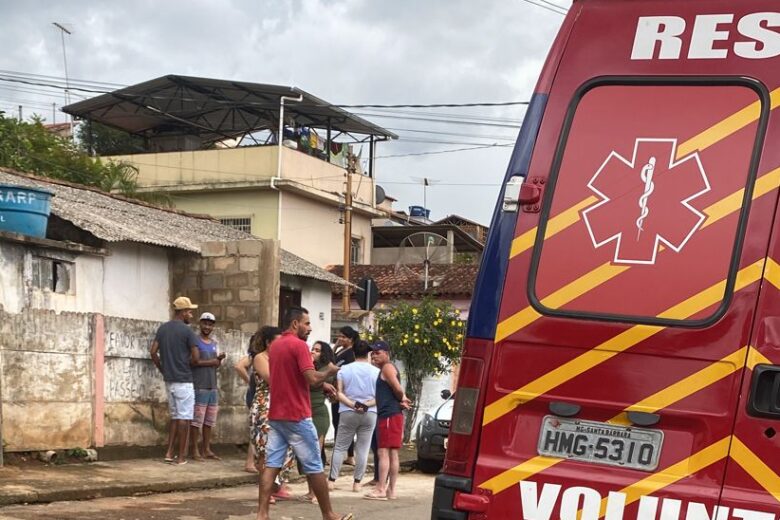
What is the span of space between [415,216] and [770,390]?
43.0 m

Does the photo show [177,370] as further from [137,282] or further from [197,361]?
[137,282]

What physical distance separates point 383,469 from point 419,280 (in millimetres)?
18641

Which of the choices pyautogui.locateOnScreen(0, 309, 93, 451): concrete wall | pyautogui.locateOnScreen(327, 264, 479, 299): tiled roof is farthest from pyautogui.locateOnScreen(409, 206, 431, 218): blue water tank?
pyautogui.locateOnScreen(0, 309, 93, 451): concrete wall

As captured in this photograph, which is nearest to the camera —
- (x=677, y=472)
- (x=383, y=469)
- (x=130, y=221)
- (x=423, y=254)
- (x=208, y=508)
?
(x=677, y=472)

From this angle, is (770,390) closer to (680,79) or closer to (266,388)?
(680,79)

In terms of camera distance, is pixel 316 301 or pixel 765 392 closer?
pixel 765 392

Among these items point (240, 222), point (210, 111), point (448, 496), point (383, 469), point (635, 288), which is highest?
point (210, 111)

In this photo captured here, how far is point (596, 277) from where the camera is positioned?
13.5 ft

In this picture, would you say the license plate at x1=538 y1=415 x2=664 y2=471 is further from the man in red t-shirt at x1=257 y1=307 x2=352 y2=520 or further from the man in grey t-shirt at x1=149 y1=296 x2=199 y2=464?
the man in grey t-shirt at x1=149 y1=296 x2=199 y2=464

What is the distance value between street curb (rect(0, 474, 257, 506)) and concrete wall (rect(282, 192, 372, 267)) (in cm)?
1967

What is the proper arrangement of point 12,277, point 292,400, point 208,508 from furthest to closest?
point 12,277
point 208,508
point 292,400

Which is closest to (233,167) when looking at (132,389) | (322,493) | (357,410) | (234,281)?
(234,281)

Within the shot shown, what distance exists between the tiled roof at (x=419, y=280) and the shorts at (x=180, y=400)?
1545cm

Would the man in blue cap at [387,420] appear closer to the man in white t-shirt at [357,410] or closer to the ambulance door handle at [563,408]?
the man in white t-shirt at [357,410]
